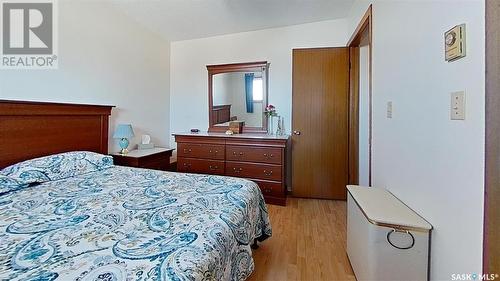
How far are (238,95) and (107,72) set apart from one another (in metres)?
1.74

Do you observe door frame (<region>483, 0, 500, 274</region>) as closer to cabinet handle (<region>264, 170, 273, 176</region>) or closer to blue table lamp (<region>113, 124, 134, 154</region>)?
cabinet handle (<region>264, 170, 273, 176</region>)

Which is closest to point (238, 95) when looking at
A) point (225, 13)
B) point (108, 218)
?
point (225, 13)

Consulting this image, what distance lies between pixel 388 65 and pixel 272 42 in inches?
83.7

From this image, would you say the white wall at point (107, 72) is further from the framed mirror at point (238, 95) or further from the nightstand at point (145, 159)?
the framed mirror at point (238, 95)

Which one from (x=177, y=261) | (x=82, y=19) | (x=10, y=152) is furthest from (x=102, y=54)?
(x=177, y=261)

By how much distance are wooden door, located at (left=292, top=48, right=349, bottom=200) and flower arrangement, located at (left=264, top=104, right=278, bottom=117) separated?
0.32 meters

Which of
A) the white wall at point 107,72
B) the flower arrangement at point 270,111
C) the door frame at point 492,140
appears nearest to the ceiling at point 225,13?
the white wall at point 107,72

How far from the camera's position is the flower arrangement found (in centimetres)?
375

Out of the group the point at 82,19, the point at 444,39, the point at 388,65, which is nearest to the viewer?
the point at 444,39

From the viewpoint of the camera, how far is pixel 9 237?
1.10 metres

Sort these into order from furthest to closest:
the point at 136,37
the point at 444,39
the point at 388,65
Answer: the point at 136,37 < the point at 388,65 < the point at 444,39

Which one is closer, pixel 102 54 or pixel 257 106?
pixel 102 54

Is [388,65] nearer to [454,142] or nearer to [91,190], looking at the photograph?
[454,142]

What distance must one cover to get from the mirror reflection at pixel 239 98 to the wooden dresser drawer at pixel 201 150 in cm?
62
